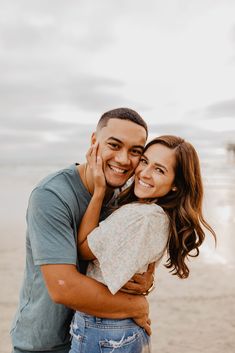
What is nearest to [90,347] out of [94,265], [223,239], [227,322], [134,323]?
[134,323]

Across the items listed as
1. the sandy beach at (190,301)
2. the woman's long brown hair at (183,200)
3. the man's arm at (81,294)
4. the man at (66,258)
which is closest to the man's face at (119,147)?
the man at (66,258)

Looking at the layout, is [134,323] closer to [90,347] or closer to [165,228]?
[90,347]

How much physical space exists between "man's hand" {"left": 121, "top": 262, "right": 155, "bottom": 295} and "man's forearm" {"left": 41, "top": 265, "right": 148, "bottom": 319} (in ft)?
0.31

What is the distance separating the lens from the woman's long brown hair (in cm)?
295

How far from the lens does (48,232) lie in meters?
2.54

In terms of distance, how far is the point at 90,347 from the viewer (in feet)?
8.61

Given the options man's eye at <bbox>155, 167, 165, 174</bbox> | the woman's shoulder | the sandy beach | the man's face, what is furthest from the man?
the sandy beach

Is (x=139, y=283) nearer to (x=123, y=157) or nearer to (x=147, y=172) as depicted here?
(x=147, y=172)

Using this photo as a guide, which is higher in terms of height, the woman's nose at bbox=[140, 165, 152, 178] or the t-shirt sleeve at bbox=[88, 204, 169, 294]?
the woman's nose at bbox=[140, 165, 152, 178]

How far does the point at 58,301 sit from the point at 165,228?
0.77 metres

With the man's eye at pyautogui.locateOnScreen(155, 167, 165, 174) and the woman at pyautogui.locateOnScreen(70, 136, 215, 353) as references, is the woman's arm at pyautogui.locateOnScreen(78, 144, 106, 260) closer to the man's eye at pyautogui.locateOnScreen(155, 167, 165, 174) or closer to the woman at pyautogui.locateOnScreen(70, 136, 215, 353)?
the woman at pyautogui.locateOnScreen(70, 136, 215, 353)

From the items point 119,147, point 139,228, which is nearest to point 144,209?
point 139,228

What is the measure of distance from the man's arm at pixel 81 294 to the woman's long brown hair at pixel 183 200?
0.58 meters

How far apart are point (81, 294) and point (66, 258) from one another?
218mm
